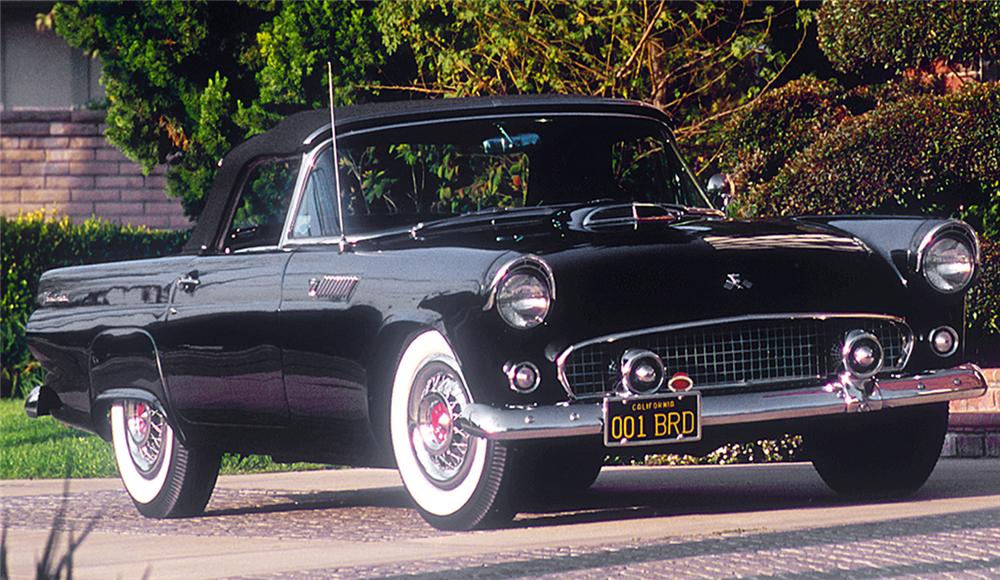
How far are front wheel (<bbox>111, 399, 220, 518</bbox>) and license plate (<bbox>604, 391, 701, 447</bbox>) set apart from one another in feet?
8.51

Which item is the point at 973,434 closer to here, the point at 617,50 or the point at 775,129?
the point at 775,129

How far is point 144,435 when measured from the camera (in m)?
9.33

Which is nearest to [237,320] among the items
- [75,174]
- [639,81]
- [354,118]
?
[354,118]

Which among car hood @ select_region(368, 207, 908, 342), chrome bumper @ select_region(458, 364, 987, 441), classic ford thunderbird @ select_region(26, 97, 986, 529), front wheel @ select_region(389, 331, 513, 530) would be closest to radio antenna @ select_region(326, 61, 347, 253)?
classic ford thunderbird @ select_region(26, 97, 986, 529)

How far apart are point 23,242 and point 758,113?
330 inches

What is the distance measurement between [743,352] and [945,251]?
1057 mm

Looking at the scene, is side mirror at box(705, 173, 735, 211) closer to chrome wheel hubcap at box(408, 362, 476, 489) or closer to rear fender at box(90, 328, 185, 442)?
chrome wheel hubcap at box(408, 362, 476, 489)

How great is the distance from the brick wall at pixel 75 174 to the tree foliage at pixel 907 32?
1113 cm

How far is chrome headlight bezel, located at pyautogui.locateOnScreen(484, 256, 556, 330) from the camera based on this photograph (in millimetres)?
7027

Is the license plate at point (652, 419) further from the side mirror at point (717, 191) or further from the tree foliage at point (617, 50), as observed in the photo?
the tree foliage at point (617, 50)

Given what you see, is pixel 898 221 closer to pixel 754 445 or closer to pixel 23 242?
pixel 754 445

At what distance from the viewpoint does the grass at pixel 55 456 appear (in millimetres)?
12273

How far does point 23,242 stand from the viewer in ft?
60.5

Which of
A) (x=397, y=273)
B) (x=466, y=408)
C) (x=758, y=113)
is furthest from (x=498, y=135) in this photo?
(x=758, y=113)
